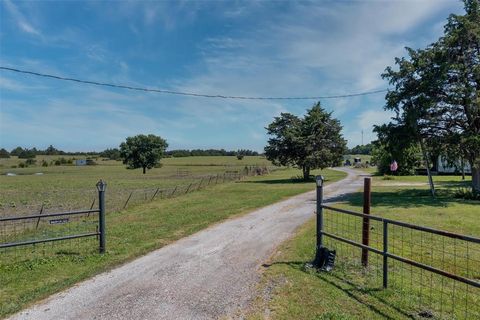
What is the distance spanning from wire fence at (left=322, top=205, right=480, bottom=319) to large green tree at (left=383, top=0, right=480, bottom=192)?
11.7 m

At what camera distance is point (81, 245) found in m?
9.12

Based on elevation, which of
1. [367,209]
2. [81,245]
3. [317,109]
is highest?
[317,109]

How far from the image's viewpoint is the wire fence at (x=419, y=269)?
487 cm

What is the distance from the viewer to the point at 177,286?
587cm

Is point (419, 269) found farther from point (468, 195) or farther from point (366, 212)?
point (468, 195)

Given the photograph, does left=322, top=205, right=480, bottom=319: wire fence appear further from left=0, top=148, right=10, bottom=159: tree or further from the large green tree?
left=0, top=148, right=10, bottom=159: tree

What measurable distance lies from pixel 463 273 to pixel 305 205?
994cm

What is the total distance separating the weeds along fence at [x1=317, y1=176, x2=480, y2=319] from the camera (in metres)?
4.87

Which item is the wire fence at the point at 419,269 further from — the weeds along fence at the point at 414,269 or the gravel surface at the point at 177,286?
the gravel surface at the point at 177,286

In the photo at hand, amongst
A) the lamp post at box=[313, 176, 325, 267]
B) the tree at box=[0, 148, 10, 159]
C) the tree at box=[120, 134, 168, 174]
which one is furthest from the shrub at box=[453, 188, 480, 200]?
the tree at box=[0, 148, 10, 159]

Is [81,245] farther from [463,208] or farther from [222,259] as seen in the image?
[463,208]

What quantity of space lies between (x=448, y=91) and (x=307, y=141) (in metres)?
16.7

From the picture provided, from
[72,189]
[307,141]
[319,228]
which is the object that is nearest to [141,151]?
[72,189]

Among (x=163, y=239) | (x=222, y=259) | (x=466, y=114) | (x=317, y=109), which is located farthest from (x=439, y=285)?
(x=317, y=109)
